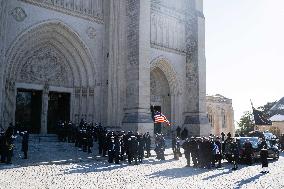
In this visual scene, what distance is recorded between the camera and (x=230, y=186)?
852 centimetres

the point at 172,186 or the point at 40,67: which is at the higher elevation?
the point at 40,67

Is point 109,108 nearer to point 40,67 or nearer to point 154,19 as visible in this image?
point 40,67

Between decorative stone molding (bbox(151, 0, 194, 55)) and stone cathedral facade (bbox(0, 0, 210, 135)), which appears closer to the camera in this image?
stone cathedral facade (bbox(0, 0, 210, 135))

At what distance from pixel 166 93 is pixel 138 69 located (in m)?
6.12

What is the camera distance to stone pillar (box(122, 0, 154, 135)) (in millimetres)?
20844

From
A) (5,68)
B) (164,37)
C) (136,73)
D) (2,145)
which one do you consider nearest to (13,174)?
Answer: (2,145)

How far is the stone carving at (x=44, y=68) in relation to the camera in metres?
19.9

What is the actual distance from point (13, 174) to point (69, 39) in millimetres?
12682

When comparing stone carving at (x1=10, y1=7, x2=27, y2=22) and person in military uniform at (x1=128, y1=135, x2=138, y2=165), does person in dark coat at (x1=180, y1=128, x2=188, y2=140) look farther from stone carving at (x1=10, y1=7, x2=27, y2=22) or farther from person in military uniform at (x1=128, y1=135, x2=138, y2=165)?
stone carving at (x1=10, y1=7, x2=27, y2=22)

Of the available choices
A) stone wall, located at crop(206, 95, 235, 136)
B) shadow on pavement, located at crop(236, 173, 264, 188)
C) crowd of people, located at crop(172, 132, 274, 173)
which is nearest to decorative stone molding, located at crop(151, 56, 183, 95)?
crowd of people, located at crop(172, 132, 274, 173)

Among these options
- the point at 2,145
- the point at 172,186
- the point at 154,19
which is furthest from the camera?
the point at 154,19

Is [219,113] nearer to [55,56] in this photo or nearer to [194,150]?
[55,56]

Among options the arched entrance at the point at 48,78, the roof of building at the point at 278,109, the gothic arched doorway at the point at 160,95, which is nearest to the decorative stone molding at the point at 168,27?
A: the gothic arched doorway at the point at 160,95

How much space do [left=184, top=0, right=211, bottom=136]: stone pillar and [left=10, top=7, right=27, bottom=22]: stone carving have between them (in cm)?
1411
